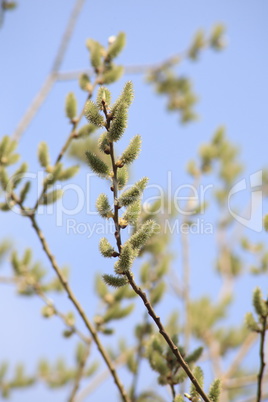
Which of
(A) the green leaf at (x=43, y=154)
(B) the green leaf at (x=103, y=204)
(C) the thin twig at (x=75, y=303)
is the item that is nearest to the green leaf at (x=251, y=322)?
(C) the thin twig at (x=75, y=303)

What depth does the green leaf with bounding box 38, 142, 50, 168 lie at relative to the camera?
6.26ft

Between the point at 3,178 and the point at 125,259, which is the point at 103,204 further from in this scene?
the point at 3,178

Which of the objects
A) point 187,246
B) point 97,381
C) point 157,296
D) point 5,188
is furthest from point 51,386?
point 5,188

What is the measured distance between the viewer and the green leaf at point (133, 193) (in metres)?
1.13

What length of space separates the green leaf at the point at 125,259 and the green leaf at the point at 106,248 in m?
0.04

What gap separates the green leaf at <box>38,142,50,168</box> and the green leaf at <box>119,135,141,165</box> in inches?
32.7

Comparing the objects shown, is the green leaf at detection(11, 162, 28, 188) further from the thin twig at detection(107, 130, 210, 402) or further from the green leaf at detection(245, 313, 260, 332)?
the green leaf at detection(245, 313, 260, 332)

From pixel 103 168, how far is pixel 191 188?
221cm

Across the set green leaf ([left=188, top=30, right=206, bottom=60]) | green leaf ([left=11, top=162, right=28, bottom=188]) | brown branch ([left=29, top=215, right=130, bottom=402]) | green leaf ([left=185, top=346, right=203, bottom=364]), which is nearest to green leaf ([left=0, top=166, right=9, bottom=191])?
green leaf ([left=11, top=162, right=28, bottom=188])

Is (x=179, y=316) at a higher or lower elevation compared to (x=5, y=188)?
lower

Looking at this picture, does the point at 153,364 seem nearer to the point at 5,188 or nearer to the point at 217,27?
the point at 5,188

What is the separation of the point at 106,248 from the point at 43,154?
94 cm

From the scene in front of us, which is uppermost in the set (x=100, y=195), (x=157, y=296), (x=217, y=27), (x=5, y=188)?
(x=217, y=27)

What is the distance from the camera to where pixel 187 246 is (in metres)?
2.99
